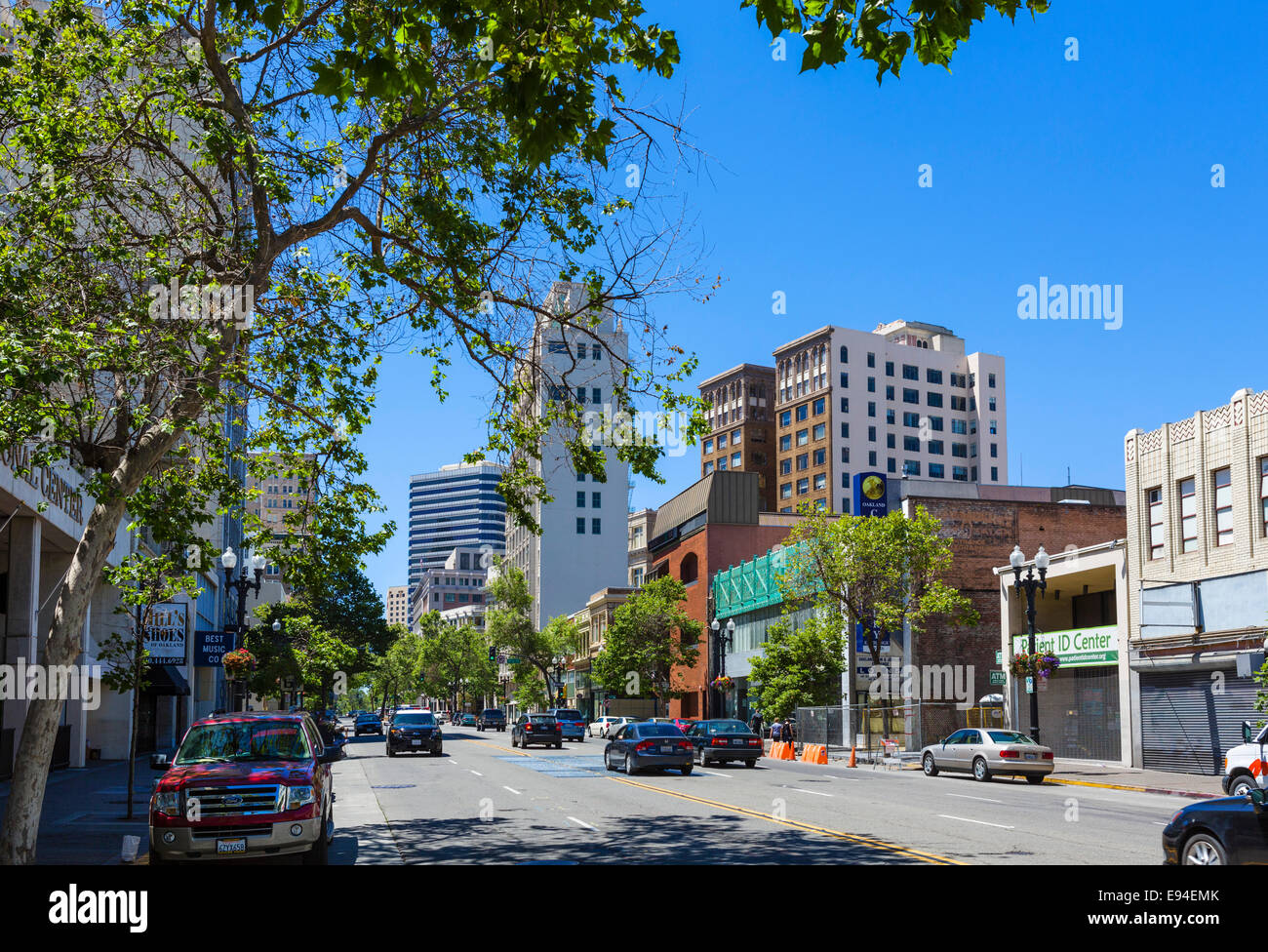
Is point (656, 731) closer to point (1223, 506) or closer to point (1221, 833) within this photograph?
point (1223, 506)

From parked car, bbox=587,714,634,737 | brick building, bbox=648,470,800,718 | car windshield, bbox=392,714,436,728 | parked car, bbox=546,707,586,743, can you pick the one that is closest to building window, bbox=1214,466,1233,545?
car windshield, bbox=392,714,436,728

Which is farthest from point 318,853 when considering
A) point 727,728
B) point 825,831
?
point 727,728

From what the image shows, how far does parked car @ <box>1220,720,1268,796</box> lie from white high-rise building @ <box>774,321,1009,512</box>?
270 feet

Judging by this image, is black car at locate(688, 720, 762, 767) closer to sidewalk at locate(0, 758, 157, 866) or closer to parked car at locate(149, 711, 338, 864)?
sidewalk at locate(0, 758, 157, 866)

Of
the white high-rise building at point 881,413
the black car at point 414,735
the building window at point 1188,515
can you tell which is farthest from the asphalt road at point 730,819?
the white high-rise building at point 881,413

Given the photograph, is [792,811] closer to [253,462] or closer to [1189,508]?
[253,462]

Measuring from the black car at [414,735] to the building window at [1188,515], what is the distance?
26.5m

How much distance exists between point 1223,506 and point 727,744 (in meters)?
16.9

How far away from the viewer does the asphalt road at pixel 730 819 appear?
13.8m

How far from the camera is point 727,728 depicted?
36.2m

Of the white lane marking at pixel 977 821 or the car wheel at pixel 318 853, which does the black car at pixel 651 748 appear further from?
the car wheel at pixel 318 853

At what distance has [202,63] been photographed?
1535cm

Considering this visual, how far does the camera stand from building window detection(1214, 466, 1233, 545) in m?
33.8

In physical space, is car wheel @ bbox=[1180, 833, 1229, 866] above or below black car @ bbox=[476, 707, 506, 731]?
above
